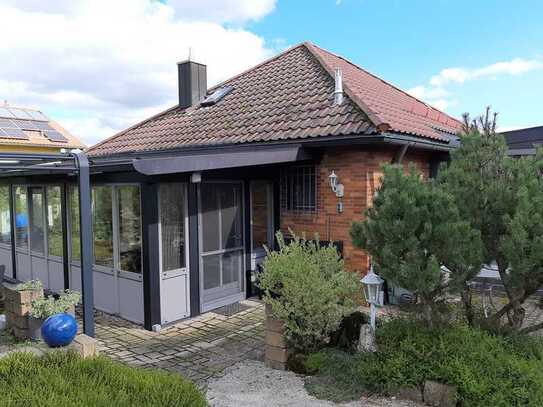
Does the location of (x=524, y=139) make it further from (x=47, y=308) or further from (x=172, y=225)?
(x=47, y=308)

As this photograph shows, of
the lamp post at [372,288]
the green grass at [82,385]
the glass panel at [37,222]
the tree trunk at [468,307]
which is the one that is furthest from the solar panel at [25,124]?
the tree trunk at [468,307]

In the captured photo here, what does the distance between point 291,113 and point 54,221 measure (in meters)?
5.71

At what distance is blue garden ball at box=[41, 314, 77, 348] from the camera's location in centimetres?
406

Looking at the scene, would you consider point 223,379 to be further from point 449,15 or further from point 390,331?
point 449,15

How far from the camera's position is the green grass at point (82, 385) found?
2889 millimetres

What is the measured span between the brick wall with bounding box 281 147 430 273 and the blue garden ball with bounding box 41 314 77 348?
4599mm

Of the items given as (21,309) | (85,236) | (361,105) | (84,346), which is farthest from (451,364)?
(21,309)

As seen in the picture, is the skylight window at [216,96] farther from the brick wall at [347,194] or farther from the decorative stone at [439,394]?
the decorative stone at [439,394]

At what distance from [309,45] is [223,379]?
975cm

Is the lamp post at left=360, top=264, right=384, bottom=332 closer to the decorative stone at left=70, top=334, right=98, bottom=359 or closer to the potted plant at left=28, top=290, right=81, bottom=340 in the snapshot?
the decorative stone at left=70, top=334, right=98, bottom=359

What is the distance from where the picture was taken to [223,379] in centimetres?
480

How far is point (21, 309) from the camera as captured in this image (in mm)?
6102

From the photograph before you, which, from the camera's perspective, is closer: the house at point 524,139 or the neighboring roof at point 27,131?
the house at point 524,139

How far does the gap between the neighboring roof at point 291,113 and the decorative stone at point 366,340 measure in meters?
3.46
